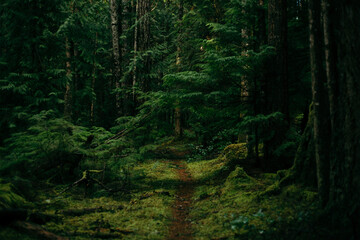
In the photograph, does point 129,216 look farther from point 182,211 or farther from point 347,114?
point 347,114

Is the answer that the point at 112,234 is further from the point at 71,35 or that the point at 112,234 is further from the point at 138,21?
the point at 138,21

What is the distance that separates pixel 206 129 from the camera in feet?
43.2

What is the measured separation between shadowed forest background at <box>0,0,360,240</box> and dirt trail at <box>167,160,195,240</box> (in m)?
0.05

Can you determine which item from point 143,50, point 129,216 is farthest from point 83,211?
point 143,50

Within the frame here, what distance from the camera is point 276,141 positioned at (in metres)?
9.27

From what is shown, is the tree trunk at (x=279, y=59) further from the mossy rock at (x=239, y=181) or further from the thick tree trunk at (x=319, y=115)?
the thick tree trunk at (x=319, y=115)

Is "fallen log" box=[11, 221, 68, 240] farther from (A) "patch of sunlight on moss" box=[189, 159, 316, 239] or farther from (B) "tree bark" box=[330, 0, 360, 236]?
(B) "tree bark" box=[330, 0, 360, 236]

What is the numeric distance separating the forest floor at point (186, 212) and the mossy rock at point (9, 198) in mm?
451

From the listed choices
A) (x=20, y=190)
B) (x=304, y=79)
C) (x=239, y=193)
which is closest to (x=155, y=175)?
(x=239, y=193)

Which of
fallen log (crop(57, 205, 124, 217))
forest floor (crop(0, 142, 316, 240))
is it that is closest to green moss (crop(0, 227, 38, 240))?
forest floor (crop(0, 142, 316, 240))

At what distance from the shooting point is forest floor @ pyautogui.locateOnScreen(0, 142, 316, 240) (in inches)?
193

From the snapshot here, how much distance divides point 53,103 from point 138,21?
24.3ft

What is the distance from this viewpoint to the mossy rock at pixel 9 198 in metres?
5.08

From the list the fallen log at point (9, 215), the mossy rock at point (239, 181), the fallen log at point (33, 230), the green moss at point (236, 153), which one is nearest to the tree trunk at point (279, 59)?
the mossy rock at point (239, 181)
